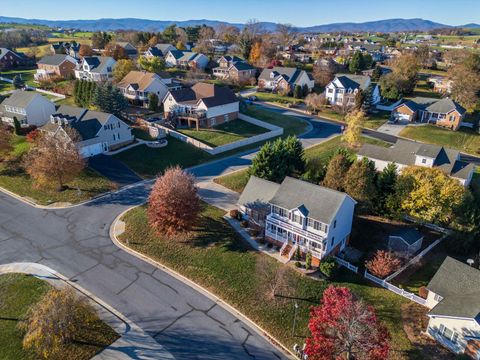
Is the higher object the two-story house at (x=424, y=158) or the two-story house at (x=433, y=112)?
the two-story house at (x=433, y=112)

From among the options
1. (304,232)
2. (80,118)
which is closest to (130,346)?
(304,232)

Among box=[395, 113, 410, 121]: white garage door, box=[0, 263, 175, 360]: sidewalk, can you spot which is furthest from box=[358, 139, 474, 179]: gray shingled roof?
box=[0, 263, 175, 360]: sidewalk

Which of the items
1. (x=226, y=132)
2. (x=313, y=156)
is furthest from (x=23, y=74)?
(x=313, y=156)

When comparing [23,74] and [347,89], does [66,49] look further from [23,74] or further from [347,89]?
[347,89]

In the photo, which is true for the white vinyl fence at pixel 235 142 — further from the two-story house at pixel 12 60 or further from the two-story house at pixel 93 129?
the two-story house at pixel 12 60

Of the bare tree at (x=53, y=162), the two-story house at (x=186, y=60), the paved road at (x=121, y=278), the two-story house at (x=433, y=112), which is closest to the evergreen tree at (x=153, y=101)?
the bare tree at (x=53, y=162)

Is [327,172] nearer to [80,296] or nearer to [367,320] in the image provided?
[367,320]
